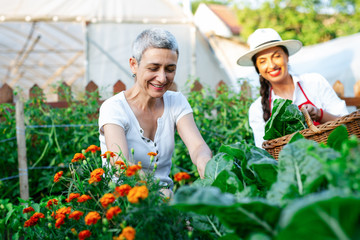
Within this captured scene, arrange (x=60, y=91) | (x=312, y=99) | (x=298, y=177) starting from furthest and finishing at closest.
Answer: (x=60, y=91)
(x=312, y=99)
(x=298, y=177)

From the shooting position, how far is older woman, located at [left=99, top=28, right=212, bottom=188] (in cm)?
190

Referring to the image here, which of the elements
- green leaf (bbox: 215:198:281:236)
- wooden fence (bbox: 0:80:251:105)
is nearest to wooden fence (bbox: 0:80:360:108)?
wooden fence (bbox: 0:80:251:105)

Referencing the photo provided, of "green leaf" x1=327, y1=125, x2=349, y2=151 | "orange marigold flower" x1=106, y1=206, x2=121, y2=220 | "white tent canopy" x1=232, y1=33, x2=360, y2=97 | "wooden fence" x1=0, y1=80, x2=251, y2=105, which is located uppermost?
"white tent canopy" x1=232, y1=33, x2=360, y2=97

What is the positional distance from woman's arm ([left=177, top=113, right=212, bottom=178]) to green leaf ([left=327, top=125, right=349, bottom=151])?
704 mm

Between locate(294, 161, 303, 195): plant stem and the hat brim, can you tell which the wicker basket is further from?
the hat brim

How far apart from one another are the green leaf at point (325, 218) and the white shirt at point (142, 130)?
1.41 meters

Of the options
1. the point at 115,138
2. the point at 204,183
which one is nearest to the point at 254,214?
the point at 204,183

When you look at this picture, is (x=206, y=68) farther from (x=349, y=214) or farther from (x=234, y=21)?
(x=234, y=21)

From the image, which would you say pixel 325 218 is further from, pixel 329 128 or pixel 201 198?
pixel 329 128

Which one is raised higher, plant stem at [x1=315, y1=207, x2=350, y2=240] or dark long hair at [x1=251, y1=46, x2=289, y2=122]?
dark long hair at [x1=251, y1=46, x2=289, y2=122]

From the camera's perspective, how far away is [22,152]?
3.27 meters

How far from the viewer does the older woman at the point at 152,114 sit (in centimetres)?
190

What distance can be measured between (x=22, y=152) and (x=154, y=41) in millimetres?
1965

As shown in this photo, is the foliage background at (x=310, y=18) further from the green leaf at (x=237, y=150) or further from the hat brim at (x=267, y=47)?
the green leaf at (x=237, y=150)
